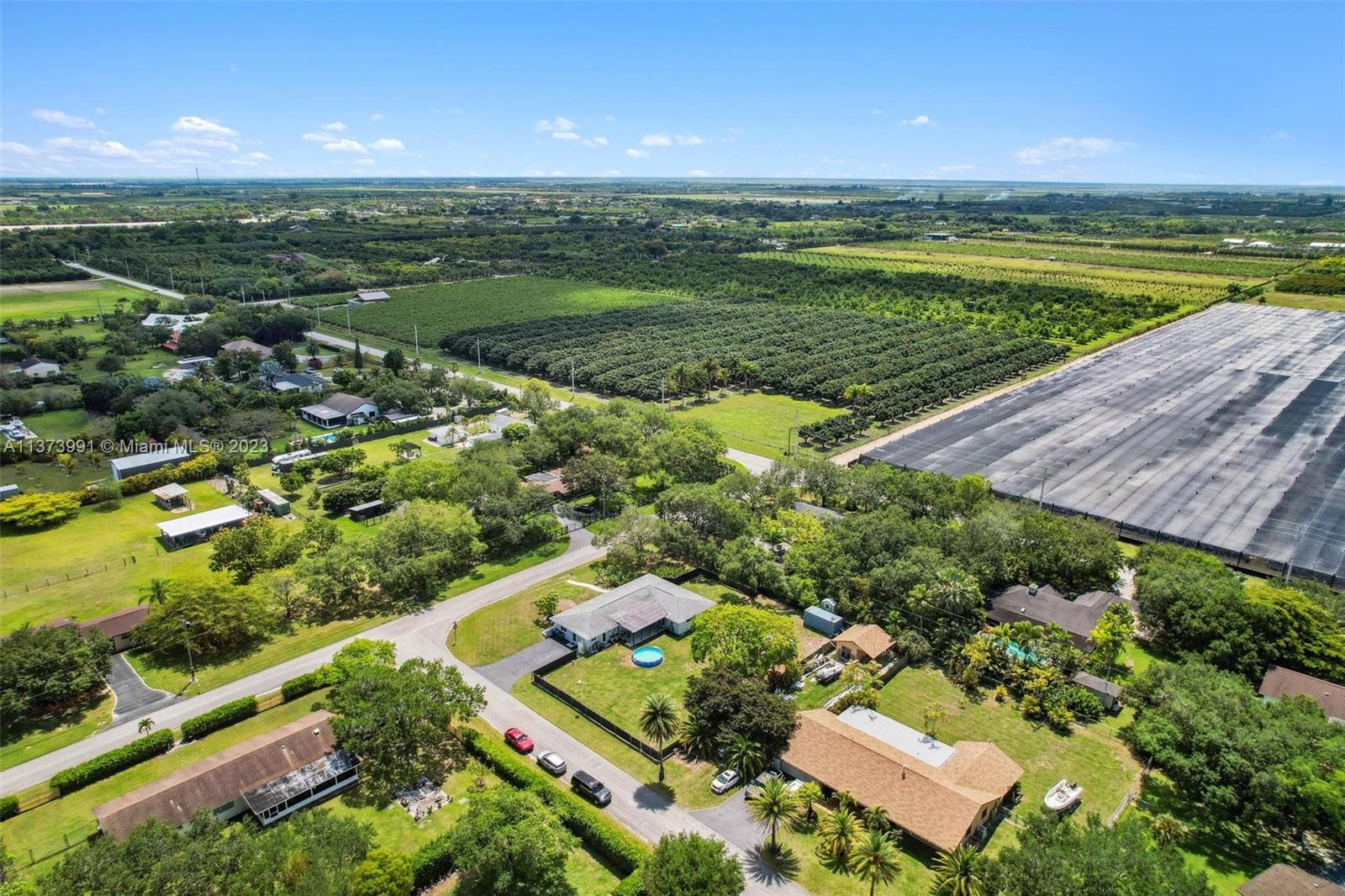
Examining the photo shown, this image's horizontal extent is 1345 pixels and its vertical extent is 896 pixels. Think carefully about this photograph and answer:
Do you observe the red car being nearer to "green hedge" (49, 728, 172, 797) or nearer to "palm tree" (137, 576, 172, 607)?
"green hedge" (49, 728, 172, 797)

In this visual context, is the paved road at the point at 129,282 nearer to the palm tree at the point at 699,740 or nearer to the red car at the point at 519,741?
the red car at the point at 519,741

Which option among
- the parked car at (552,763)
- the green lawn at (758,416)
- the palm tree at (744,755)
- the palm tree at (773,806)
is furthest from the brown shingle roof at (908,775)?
the green lawn at (758,416)

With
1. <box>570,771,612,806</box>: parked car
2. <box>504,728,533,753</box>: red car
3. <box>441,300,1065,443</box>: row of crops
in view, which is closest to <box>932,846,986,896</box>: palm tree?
<box>570,771,612,806</box>: parked car

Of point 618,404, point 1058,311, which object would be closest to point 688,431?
point 618,404

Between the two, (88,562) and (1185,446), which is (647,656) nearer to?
(88,562)

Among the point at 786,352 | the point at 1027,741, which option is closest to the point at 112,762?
the point at 1027,741

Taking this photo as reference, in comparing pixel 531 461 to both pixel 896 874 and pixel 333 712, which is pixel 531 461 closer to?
pixel 333 712
